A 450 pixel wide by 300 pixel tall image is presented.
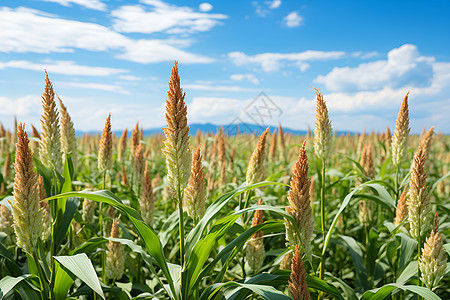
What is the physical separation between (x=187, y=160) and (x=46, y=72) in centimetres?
118

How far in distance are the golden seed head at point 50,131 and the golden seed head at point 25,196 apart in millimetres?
545

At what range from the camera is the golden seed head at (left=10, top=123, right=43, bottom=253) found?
186 centimetres

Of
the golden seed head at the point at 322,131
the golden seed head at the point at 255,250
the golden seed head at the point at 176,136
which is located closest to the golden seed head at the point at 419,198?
the golden seed head at the point at 322,131

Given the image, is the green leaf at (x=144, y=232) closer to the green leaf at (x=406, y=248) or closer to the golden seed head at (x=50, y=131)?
the golden seed head at (x=50, y=131)

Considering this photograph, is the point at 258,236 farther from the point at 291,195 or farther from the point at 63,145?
the point at 63,145

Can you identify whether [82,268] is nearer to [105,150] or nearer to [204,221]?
[204,221]

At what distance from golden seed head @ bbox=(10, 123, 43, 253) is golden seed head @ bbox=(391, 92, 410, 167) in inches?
125

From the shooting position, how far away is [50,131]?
245cm

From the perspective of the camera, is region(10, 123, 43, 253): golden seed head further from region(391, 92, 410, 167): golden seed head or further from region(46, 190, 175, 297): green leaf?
region(391, 92, 410, 167): golden seed head

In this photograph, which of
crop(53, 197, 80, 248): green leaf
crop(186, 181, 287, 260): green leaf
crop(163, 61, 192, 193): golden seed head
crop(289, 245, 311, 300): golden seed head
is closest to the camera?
crop(289, 245, 311, 300): golden seed head

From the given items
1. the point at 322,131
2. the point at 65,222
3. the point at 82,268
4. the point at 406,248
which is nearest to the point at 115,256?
the point at 65,222

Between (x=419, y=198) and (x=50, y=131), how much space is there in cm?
260

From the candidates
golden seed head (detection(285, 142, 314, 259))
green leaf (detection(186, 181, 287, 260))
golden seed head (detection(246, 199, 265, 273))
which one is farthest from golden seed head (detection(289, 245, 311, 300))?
golden seed head (detection(246, 199, 265, 273))

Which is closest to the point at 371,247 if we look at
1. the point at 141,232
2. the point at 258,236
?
the point at 258,236
